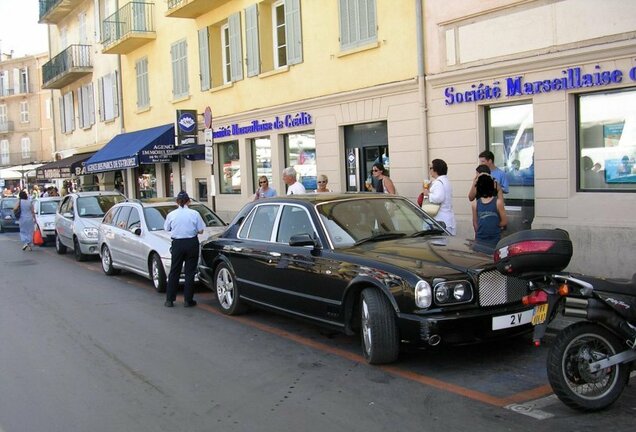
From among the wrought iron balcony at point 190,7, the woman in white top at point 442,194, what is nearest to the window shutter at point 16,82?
the wrought iron balcony at point 190,7

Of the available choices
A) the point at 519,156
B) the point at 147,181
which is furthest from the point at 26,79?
the point at 519,156

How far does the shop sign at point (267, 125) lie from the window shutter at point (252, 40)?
1407 mm

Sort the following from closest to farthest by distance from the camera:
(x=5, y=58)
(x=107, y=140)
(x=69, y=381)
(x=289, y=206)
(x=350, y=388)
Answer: (x=350, y=388), (x=69, y=381), (x=289, y=206), (x=107, y=140), (x=5, y=58)

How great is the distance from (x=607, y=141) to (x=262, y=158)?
1025 cm

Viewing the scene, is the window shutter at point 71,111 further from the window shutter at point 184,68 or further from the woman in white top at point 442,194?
the woman in white top at point 442,194

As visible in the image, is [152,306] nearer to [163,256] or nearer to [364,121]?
[163,256]

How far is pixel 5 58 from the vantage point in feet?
236

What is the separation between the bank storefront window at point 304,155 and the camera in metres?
16.1

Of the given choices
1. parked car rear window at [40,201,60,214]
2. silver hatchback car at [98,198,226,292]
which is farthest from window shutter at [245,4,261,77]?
parked car rear window at [40,201,60,214]

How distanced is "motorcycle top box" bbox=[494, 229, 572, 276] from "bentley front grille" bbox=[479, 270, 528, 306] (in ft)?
2.20

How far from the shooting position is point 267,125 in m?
17.4

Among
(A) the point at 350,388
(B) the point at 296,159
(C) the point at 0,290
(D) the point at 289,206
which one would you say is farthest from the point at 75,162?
(A) the point at 350,388

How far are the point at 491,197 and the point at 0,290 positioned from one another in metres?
8.54

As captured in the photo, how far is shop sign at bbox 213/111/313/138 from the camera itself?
15930 mm
